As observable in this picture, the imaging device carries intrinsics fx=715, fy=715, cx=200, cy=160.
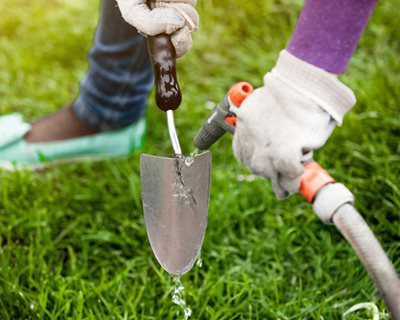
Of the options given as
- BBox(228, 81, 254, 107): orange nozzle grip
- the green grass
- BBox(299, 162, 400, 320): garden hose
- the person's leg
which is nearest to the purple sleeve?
BBox(228, 81, 254, 107): orange nozzle grip

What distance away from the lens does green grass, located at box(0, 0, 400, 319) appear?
1.78 meters

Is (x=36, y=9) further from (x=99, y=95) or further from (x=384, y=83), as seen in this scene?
(x=384, y=83)

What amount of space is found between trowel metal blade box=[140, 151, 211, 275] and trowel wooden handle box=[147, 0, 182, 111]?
0.39ft

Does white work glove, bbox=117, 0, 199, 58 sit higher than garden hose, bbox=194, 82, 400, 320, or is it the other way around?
white work glove, bbox=117, 0, 199, 58

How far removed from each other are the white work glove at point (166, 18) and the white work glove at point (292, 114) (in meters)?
0.24

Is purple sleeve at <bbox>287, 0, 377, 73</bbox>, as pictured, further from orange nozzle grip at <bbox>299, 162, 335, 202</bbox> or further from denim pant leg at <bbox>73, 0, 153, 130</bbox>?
denim pant leg at <bbox>73, 0, 153, 130</bbox>

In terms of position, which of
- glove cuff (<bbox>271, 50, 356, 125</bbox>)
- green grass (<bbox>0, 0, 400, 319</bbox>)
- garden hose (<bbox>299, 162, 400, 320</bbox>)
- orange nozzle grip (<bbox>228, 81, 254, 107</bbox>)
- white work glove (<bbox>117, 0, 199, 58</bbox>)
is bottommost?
green grass (<bbox>0, 0, 400, 319</bbox>)

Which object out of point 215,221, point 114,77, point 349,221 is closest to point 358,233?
point 349,221

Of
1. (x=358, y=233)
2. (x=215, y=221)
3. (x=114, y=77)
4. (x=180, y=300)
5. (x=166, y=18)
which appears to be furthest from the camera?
(x=114, y=77)

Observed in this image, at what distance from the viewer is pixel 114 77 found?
7.75 feet

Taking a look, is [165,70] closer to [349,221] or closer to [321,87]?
[321,87]

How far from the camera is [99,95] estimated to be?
241 cm

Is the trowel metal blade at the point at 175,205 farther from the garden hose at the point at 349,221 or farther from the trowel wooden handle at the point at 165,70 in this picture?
the garden hose at the point at 349,221

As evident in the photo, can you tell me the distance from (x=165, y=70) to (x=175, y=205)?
268mm
